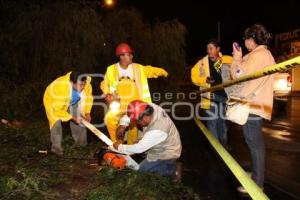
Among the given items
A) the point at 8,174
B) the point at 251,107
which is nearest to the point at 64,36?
the point at 8,174

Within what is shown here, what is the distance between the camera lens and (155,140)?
5465 millimetres

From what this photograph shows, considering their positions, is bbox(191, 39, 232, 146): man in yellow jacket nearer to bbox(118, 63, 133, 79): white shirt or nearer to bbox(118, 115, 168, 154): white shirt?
bbox(118, 63, 133, 79): white shirt

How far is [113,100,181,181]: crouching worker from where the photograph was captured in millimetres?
5348

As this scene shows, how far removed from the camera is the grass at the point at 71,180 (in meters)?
5.09

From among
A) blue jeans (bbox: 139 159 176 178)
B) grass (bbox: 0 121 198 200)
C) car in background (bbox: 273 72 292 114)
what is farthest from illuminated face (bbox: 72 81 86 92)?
car in background (bbox: 273 72 292 114)

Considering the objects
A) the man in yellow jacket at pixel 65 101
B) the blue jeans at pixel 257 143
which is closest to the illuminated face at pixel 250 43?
the blue jeans at pixel 257 143

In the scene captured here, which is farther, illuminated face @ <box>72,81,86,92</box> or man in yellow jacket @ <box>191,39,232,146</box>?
man in yellow jacket @ <box>191,39,232,146</box>

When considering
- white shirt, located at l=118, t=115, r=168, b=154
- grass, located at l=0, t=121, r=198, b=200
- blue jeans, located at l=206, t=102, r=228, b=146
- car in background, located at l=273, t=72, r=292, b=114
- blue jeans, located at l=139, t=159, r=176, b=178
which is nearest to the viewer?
grass, located at l=0, t=121, r=198, b=200

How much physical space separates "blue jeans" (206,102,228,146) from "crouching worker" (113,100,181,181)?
6.03ft

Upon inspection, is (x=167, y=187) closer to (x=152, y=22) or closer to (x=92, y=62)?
(x=92, y=62)

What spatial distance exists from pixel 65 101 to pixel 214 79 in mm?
2739

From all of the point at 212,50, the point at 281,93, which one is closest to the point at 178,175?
the point at 212,50

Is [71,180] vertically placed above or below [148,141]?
below

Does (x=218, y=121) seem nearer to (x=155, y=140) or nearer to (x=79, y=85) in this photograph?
(x=155, y=140)
